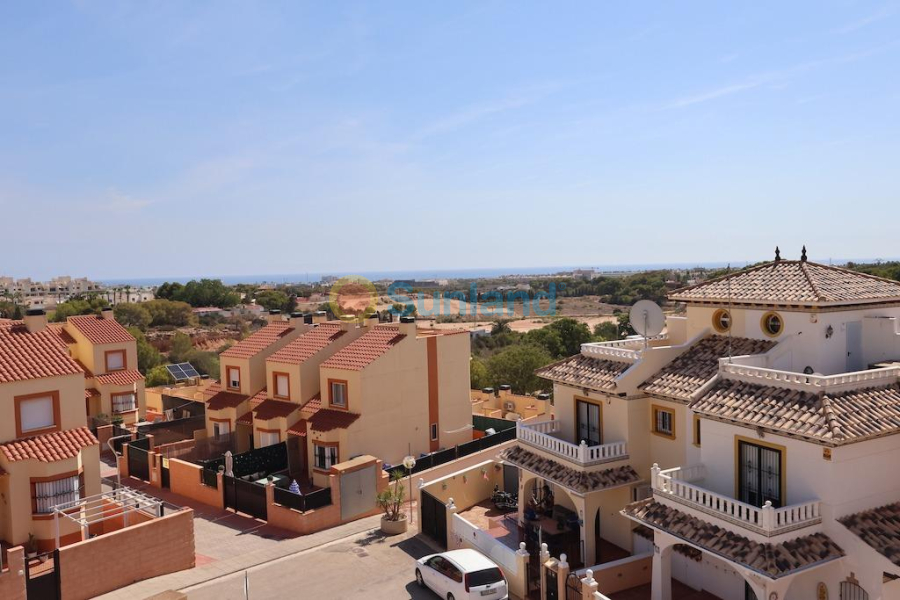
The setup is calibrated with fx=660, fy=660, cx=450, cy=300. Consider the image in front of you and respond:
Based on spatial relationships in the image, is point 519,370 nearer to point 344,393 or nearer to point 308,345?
point 308,345

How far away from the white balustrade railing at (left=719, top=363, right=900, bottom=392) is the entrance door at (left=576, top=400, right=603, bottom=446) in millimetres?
5040

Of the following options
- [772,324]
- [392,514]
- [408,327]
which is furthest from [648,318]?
[408,327]

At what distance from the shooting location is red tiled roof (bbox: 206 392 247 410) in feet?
108

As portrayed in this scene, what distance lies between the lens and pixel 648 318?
22.3 m

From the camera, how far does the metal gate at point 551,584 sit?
17.1 meters

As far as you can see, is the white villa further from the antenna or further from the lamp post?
the lamp post

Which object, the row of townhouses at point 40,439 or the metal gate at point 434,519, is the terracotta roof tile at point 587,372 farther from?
the row of townhouses at point 40,439

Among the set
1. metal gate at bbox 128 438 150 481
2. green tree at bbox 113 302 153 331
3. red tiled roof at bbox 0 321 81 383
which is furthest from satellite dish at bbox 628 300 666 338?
green tree at bbox 113 302 153 331

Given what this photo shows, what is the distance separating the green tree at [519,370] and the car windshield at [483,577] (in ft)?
97.1

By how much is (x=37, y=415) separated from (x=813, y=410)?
22.8 meters

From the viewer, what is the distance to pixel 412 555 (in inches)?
838

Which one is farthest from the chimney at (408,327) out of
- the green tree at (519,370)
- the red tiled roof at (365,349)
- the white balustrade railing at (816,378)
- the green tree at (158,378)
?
the green tree at (158,378)

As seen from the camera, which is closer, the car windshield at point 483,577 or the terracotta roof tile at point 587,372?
the car windshield at point 483,577

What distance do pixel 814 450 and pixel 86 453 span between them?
21345 millimetres
